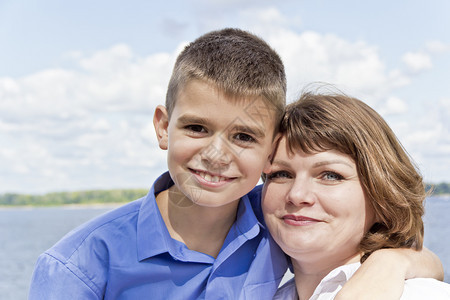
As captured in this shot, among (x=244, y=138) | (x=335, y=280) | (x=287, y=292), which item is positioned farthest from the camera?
(x=287, y=292)

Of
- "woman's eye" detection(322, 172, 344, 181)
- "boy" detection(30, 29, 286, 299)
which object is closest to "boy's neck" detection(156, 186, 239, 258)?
"boy" detection(30, 29, 286, 299)

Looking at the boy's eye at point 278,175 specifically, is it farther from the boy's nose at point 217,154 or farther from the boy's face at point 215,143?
the boy's nose at point 217,154

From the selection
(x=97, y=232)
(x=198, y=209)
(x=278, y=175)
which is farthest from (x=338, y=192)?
(x=97, y=232)

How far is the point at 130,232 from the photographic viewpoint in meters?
2.38

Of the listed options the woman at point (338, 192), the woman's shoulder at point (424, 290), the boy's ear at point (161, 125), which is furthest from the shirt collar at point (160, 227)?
the woman's shoulder at point (424, 290)

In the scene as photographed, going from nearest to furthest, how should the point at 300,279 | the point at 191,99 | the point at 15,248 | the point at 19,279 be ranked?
the point at 191,99
the point at 300,279
the point at 19,279
the point at 15,248

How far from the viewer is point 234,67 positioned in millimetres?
2318

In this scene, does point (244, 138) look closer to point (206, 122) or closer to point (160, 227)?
point (206, 122)

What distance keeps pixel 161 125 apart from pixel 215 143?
18.1 inches

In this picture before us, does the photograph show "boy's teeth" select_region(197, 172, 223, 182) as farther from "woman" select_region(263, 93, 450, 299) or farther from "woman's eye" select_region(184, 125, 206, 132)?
"woman" select_region(263, 93, 450, 299)

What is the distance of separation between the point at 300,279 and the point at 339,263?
0.25 meters

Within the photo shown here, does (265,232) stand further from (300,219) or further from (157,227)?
(157,227)

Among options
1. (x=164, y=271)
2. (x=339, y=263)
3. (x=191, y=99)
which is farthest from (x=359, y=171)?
(x=164, y=271)

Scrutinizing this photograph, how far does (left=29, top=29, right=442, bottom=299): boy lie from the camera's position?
2225mm
